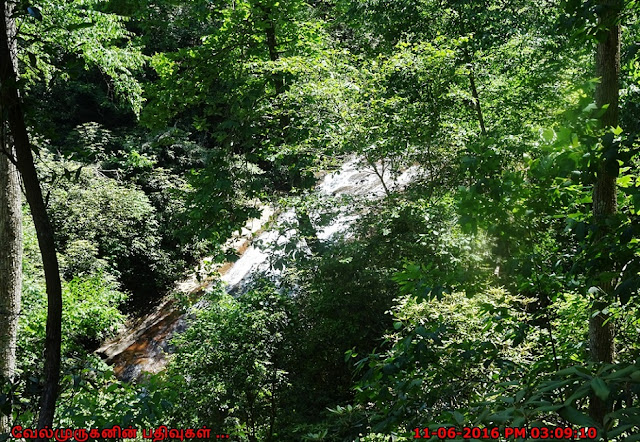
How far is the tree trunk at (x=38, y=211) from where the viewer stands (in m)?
1.38

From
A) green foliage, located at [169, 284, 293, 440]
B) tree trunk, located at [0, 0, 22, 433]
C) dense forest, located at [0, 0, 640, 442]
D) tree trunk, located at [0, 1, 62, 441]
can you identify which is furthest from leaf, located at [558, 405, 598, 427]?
tree trunk, located at [0, 0, 22, 433]

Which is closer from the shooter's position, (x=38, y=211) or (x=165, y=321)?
(x=38, y=211)

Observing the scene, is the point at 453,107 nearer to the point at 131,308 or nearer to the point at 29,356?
the point at 29,356

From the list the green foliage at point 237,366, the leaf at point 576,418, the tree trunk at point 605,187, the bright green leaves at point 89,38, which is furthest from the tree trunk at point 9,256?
the leaf at point 576,418

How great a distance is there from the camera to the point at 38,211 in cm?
144

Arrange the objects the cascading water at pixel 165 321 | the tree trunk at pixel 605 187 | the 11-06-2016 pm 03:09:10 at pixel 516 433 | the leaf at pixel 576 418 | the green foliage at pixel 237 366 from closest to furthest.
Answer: the leaf at pixel 576 418 → the 11-06-2016 pm 03:09:10 at pixel 516 433 → the tree trunk at pixel 605 187 → the green foliage at pixel 237 366 → the cascading water at pixel 165 321

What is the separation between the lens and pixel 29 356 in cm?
725

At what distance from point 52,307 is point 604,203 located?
2.13m

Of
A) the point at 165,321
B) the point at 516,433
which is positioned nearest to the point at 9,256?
the point at 516,433

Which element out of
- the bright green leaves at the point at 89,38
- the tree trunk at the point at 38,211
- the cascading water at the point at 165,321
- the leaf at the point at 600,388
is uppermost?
the bright green leaves at the point at 89,38

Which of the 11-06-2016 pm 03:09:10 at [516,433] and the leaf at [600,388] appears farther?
the 11-06-2016 pm 03:09:10 at [516,433]

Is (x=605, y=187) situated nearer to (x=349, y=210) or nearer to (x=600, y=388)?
(x=600, y=388)

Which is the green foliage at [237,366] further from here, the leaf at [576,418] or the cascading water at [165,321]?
the leaf at [576,418]

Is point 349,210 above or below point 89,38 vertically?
below
